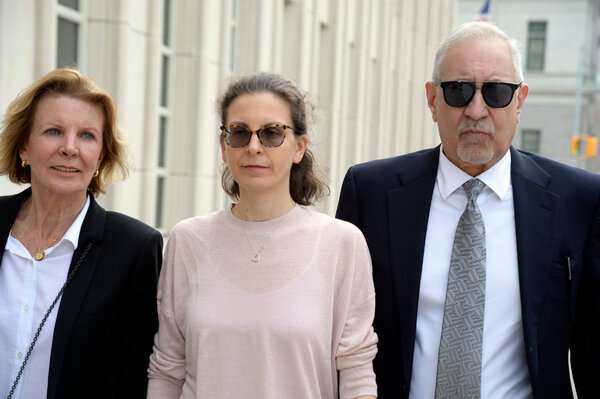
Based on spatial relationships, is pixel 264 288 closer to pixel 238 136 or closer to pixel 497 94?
pixel 238 136

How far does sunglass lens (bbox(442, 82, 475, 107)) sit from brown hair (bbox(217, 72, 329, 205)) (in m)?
0.57

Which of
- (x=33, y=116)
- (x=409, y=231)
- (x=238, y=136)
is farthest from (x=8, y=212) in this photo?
(x=409, y=231)

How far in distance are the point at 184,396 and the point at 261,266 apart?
1.78 feet

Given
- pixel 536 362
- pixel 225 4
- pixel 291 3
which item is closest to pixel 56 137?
pixel 536 362

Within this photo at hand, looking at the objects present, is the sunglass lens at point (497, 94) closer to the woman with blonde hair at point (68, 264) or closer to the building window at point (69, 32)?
the woman with blonde hair at point (68, 264)

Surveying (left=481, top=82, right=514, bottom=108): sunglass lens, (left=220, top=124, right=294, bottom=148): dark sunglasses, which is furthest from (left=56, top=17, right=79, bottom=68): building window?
(left=481, top=82, right=514, bottom=108): sunglass lens

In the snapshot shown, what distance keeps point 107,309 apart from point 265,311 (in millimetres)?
678

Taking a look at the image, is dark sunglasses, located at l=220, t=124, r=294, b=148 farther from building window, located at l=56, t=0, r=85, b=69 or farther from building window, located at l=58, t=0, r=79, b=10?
building window, located at l=58, t=0, r=79, b=10

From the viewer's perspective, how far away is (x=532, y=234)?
126 inches

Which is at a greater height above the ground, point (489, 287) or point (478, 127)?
point (478, 127)

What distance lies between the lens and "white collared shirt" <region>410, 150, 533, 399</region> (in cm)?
312

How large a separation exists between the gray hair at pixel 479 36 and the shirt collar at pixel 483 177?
1.14 ft

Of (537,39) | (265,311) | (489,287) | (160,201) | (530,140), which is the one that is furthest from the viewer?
(537,39)

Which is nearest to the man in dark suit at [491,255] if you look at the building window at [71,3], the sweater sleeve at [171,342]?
the sweater sleeve at [171,342]
